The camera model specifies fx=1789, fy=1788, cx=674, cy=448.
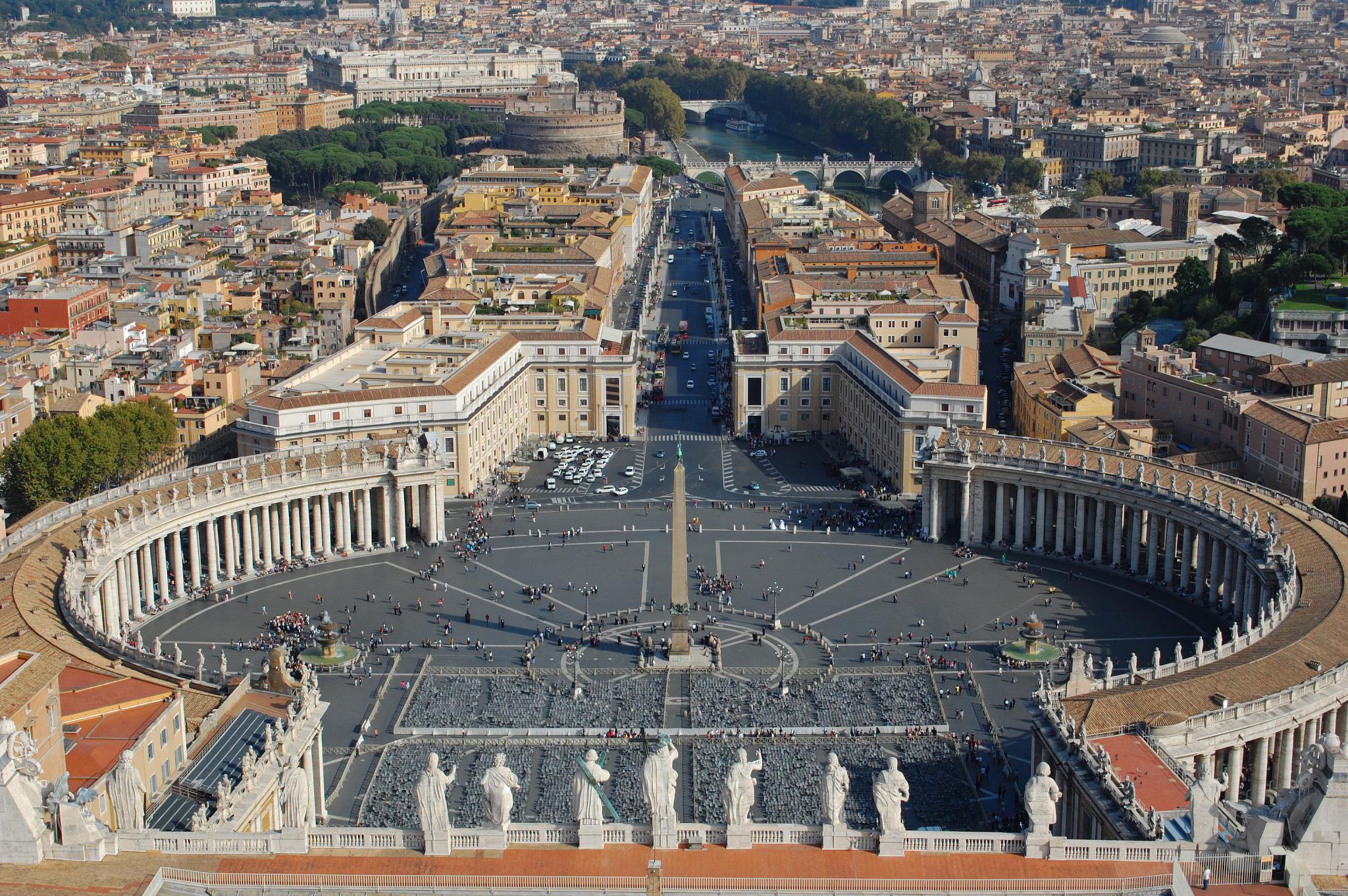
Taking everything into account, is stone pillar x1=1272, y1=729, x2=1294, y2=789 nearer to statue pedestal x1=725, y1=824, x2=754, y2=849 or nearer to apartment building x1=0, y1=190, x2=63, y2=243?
statue pedestal x1=725, y1=824, x2=754, y2=849

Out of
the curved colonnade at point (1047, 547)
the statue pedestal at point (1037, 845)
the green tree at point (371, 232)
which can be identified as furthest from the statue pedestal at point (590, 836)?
the green tree at point (371, 232)

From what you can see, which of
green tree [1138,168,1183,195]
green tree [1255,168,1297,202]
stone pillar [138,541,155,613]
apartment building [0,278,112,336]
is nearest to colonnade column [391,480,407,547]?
stone pillar [138,541,155,613]

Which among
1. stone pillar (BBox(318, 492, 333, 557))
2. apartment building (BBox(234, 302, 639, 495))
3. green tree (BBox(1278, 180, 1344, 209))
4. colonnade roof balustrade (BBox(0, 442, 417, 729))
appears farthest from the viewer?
green tree (BBox(1278, 180, 1344, 209))

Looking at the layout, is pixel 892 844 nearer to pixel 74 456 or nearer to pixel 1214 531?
pixel 1214 531

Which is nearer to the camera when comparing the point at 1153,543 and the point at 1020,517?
the point at 1153,543

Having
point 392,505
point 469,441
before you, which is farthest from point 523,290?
point 392,505

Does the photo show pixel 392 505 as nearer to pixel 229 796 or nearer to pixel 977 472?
pixel 977 472

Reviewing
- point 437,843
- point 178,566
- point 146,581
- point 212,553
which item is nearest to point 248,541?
point 212,553
